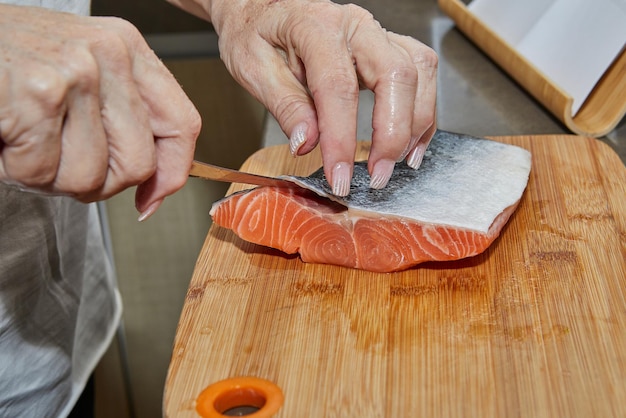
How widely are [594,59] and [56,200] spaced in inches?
53.5

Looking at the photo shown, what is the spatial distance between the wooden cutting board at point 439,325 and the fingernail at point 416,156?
0.22m

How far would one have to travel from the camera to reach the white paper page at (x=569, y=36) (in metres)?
1.95

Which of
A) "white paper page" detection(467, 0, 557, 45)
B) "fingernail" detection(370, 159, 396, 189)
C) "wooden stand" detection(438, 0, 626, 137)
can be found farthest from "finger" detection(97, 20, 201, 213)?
"white paper page" detection(467, 0, 557, 45)

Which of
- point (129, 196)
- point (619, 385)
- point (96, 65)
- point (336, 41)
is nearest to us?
point (96, 65)

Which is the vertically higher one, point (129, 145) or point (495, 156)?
point (129, 145)

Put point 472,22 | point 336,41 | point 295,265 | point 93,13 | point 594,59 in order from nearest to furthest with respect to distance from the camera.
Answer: point 336,41 < point 295,265 < point 594,59 < point 472,22 < point 93,13

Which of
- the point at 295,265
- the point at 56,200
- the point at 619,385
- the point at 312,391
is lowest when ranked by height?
the point at 56,200

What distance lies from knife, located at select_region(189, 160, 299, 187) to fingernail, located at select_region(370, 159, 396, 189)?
193 millimetres

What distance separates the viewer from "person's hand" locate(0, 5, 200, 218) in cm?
95

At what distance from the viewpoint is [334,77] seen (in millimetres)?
1411

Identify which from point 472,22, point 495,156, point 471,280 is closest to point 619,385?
point 471,280

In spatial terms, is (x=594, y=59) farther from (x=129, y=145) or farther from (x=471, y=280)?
(x=129, y=145)

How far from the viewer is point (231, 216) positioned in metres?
1.59

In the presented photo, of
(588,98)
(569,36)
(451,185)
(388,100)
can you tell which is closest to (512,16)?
(569,36)
